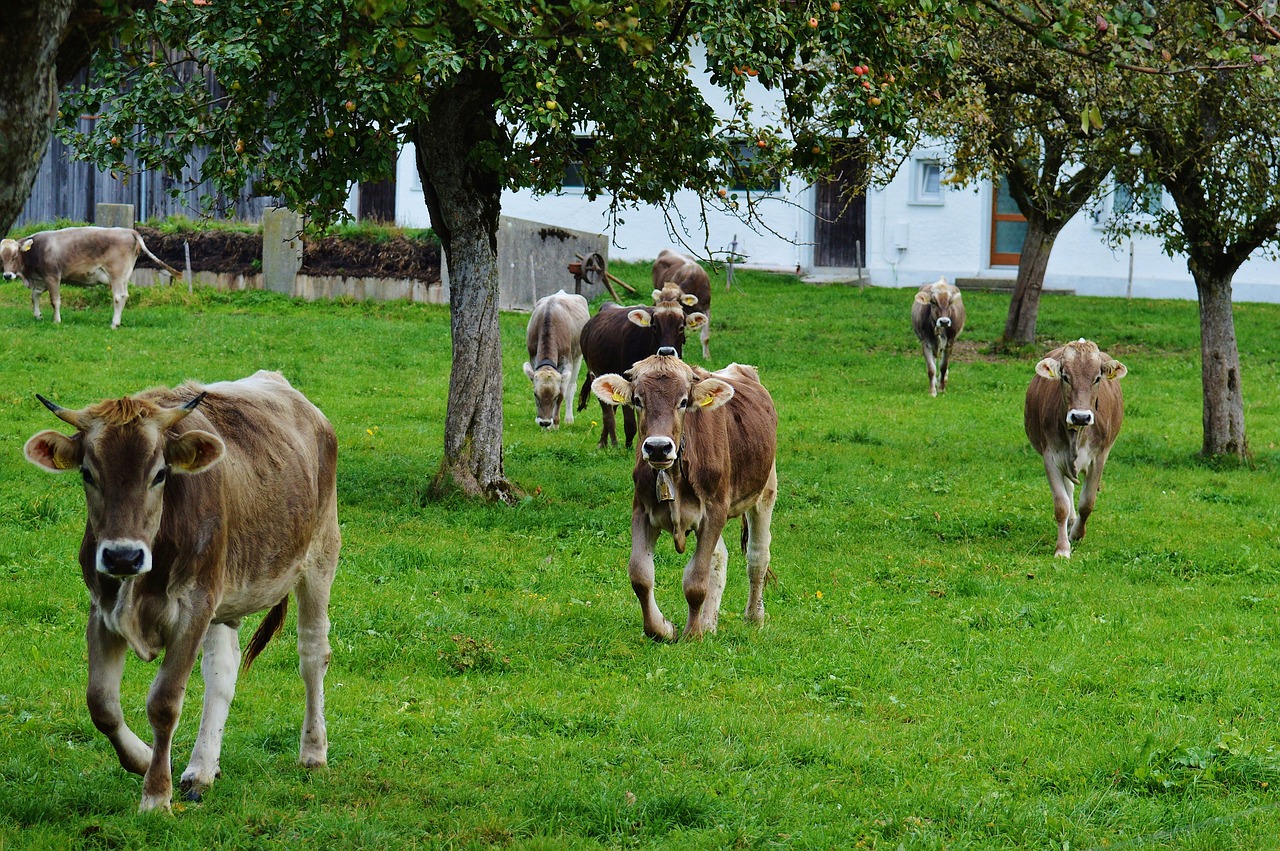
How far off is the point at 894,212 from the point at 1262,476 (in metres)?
18.8

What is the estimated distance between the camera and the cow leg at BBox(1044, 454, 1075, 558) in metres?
11.8

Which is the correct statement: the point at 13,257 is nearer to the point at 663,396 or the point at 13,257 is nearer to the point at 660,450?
the point at 663,396

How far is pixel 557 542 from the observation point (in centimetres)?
1127

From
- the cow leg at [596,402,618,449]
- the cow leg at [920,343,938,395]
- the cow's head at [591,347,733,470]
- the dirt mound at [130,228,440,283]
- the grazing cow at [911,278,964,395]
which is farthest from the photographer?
the dirt mound at [130,228,440,283]

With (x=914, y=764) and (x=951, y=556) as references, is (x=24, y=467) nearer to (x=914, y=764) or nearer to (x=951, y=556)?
(x=951, y=556)

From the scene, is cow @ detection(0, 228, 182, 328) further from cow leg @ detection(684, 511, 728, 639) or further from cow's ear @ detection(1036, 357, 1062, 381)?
cow leg @ detection(684, 511, 728, 639)

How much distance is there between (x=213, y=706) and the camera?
5.93 meters

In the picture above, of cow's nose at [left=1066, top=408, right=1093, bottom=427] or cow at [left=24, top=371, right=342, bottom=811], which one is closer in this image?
cow at [left=24, top=371, right=342, bottom=811]

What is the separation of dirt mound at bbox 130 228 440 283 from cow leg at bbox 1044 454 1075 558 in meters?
16.8

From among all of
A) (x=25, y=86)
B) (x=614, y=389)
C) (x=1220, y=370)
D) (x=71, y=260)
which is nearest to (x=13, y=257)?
(x=71, y=260)

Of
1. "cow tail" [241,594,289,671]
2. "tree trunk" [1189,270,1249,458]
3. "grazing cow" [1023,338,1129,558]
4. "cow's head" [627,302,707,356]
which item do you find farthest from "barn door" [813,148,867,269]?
"cow tail" [241,594,289,671]

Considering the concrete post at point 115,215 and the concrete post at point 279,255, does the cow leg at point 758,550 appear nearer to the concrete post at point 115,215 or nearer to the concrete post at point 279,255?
the concrete post at point 279,255

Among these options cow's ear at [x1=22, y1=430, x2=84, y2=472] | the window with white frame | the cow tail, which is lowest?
the cow tail

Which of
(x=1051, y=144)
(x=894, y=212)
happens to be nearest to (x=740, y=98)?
(x=1051, y=144)
